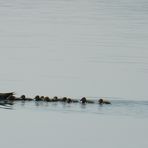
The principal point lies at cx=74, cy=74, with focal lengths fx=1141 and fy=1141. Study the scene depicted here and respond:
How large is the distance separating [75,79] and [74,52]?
9.61 metres

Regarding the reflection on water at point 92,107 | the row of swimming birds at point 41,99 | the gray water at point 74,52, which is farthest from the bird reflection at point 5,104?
the gray water at point 74,52

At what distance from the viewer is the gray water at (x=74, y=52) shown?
43031 mm

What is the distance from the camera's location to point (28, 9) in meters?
94.0

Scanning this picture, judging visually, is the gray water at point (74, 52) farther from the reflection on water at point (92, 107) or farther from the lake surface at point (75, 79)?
the reflection on water at point (92, 107)

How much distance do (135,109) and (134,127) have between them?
2431 millimetres

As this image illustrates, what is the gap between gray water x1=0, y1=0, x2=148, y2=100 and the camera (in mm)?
43031

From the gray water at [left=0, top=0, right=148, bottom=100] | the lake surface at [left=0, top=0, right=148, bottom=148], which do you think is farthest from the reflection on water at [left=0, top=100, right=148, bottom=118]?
the gray water at [left=0, top=0, right=148, bottom=100]

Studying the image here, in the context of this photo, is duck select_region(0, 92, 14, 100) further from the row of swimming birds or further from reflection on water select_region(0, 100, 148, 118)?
reflection on water select_region(0, 100, 148, 118)

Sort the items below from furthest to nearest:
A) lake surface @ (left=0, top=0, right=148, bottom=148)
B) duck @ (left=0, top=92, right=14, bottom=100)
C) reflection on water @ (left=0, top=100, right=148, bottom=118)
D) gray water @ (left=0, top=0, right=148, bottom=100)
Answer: gray water @ (left=0, top=0, right=148, bottom=100) → duck @ (left=0, top=92, right=14, bottom=100) → reflection on water @ (left=0, top=100, right=148, bottom=118) → lake surface @ (left=0, top=0, right=148, bottom=148)

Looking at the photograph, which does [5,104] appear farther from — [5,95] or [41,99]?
[41,99]

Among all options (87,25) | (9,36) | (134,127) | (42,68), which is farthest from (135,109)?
(87,25)

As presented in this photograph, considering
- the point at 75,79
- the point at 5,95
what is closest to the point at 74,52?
the point at 75,79

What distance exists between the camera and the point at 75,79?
4481cm

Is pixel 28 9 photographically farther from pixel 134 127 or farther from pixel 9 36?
pixel 134 127
